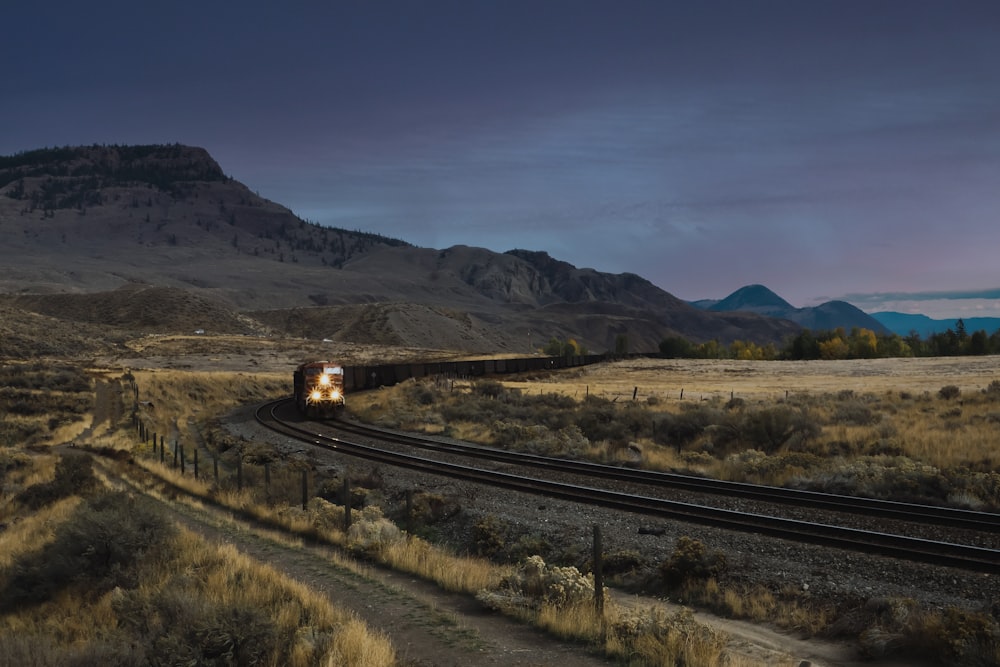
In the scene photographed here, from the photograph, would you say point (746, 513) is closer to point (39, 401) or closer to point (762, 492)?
point (762, 492)

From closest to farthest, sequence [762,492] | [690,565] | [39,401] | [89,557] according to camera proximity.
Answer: [89,557]
[690,565]
[762,492]
[39,401]

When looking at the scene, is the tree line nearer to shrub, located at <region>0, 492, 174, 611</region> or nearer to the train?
the train

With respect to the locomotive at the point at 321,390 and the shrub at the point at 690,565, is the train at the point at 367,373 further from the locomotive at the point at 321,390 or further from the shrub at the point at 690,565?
the shrub at the point at 690,565

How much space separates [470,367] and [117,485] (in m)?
45.9

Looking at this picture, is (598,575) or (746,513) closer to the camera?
(598,575)

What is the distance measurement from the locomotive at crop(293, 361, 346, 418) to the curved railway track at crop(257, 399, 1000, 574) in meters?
12.9

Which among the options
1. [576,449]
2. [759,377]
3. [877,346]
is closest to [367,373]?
[576,449]

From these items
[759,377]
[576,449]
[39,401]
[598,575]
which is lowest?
[39,401]

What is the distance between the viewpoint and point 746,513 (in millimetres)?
15500

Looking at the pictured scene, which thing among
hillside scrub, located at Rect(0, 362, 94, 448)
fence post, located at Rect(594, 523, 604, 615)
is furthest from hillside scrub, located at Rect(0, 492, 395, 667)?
hillside scrub, located at Rect(0, 362, 94, 448)

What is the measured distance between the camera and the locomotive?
38844 mm

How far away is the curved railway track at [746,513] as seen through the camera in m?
12.4

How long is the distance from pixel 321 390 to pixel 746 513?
28492 mm

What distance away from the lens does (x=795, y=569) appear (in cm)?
1197
